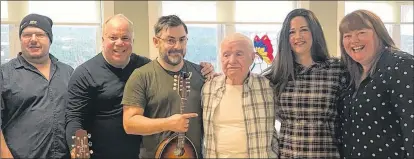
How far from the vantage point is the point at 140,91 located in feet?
7.23

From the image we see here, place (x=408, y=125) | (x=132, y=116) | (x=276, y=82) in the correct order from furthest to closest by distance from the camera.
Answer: (x=276, y=82), (x=132, y=116), (x=408, y=125)

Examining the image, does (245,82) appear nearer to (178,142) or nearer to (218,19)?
(178,142)

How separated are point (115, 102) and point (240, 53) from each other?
740 millimetres

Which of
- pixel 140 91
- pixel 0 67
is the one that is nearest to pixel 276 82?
pixel 140 91

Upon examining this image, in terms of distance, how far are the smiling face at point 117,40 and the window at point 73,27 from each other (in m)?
3.67

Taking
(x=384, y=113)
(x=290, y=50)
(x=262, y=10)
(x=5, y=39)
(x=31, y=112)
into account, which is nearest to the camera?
(x=384, y=113)

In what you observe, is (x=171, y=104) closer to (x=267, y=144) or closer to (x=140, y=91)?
(x=140, y=91)

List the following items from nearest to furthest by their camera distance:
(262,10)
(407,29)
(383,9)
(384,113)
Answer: (384,113) → (262,10) → (383,9) → (407,29)

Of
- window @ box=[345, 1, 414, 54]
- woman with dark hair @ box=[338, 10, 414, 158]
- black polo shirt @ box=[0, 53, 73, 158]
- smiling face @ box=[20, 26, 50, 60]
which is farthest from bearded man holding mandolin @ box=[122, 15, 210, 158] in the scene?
window @ box=[345, 1, 414, 54]

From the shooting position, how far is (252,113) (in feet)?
7.20

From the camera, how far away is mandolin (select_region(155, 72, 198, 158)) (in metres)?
2.19

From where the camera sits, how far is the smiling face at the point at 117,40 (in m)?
2.36

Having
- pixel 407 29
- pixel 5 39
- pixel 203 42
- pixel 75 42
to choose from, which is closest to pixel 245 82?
pixel 203 42

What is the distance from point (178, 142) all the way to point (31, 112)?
→ 2.95ft
